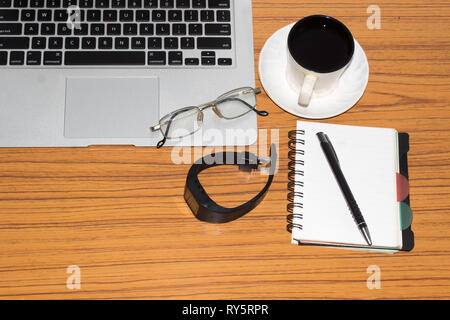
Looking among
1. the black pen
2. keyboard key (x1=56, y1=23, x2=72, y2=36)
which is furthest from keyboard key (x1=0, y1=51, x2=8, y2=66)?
the black pen

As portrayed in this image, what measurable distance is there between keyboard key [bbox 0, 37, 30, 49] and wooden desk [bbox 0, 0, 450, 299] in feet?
0.64

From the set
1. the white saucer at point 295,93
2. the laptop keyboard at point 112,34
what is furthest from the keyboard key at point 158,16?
the white saucer at point 295,93

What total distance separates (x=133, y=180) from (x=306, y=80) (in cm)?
36

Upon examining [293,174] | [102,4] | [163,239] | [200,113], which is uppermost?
[102,4]

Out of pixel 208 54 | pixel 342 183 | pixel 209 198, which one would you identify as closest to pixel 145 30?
pixel 208 54

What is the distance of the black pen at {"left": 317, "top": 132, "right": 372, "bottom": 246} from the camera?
2.78 ft

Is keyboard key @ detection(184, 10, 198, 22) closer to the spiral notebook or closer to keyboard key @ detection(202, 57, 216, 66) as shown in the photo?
keyboard key @ detection(202, 57, 216, 66)

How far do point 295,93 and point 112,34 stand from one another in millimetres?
365

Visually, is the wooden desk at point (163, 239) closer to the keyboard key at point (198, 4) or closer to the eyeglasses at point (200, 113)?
the eyeglasses at point (200, 113)

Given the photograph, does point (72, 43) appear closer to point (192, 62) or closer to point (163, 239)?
point (192, 62)

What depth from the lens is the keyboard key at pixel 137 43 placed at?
2.97 ft

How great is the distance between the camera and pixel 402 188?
2.94 feet
